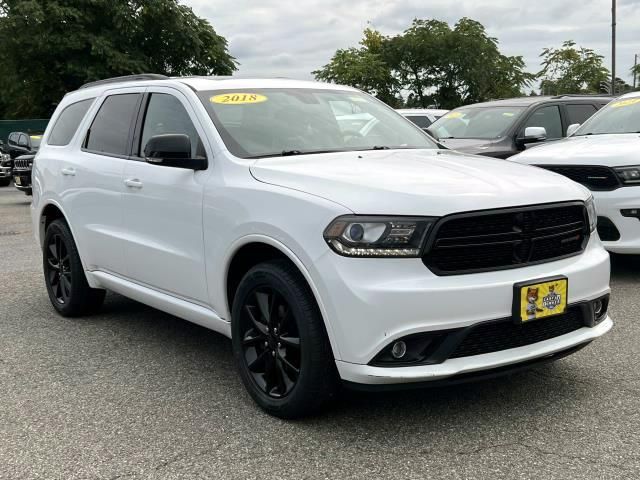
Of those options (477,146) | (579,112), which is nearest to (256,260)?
(477,146)

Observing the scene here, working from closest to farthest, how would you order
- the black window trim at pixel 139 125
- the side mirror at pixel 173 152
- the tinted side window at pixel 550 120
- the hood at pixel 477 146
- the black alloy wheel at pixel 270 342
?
the black alloy wheel at pixel 270 342, the side mirror at pixel 173 152, the black window trim at pixel 139 125, the hood at pixel 477 146, the tinted side window at pixel 550 120

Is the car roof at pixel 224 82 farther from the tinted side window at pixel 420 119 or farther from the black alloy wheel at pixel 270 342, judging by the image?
the tinted side window at pixel 420 119

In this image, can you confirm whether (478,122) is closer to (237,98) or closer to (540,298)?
(237,98)

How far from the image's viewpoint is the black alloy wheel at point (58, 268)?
5.92 meters

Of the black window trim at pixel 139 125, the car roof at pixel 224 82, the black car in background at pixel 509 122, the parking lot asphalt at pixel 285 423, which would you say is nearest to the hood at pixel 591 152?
the black car in background at pixel 509 122

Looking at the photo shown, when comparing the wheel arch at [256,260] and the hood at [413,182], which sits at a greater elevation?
the hood at [413,182]

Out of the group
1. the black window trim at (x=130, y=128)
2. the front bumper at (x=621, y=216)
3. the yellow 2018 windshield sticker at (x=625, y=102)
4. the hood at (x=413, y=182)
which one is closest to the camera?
the hood at (x=413, y=182)

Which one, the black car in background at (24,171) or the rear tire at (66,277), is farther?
the black car in background at (24,171)

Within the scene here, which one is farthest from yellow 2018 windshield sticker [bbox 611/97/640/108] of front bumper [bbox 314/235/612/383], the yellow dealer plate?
front bumper [bbox 314/235/612/383]

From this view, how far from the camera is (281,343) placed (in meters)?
3.63

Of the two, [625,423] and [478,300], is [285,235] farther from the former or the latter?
[625,423]

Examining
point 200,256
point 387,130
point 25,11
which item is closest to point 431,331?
point 200,256

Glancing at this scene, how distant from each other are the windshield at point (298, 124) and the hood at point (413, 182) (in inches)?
8.9

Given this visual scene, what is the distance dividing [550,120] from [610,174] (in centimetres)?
361
